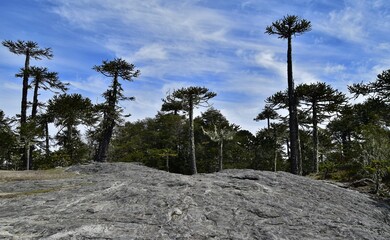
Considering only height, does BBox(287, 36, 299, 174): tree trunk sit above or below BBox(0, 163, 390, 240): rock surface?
above

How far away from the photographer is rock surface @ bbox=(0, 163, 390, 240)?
5562 millimetres

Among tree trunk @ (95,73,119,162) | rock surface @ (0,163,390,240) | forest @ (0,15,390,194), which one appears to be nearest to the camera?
rock surface @ (0,163,390,240)

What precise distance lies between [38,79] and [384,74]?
1033 inches

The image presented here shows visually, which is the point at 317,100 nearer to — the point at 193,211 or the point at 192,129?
the point at 192,129

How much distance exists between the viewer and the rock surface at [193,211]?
5.56m

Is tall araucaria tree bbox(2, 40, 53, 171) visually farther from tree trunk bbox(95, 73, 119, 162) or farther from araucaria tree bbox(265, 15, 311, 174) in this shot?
araucaria tree bbox(265, 15, 311, 174)

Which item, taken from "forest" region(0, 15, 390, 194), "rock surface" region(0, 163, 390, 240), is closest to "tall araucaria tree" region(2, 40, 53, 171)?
"forest" region(0, 15, 390, 194)

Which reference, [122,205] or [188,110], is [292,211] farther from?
[188,110]

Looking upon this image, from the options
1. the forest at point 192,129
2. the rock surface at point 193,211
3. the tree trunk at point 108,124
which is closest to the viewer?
the rock surface at point 193,211

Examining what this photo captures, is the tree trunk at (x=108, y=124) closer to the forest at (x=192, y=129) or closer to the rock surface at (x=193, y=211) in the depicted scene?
the forest at (x=192, y=129)

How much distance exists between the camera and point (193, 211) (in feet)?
21.4

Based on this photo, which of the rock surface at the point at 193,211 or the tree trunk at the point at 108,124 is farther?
the tree trunk at the point at 108,124

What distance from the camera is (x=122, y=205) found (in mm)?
6848

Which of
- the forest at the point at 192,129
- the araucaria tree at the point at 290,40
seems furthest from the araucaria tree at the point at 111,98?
the araucaria tree at the point at 290,40
